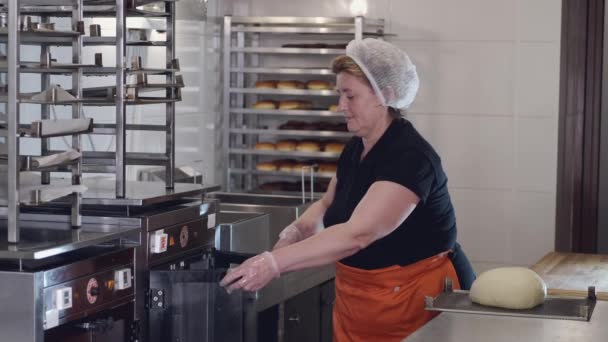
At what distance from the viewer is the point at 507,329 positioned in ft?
7.50

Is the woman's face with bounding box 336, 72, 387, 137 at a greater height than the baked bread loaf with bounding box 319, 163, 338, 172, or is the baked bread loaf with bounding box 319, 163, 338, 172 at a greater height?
the woman's face with bounding box 336, 72, 387, 137

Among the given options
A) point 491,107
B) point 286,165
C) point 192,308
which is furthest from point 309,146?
point 192,308

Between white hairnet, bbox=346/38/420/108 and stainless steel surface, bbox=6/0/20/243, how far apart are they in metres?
0.96

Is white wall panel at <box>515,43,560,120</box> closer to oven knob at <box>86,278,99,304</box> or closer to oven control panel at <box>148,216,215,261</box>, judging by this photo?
oven control panel at <box>148,216,215,261</box>

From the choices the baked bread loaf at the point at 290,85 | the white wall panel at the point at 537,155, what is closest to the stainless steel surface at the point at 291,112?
the baked bread loaf at the point at 290,85

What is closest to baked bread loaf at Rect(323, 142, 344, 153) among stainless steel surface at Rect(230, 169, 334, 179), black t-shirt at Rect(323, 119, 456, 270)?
stainless steel surface at Rect(230, 169, 334, 179)

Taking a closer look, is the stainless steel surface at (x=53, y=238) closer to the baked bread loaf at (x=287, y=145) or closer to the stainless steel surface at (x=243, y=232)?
the stainless steel surface at (x=243, y=232)

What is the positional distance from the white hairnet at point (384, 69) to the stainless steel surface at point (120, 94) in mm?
673

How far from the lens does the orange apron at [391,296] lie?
2.89 metres

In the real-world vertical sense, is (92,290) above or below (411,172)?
below

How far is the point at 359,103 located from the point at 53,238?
942 mm

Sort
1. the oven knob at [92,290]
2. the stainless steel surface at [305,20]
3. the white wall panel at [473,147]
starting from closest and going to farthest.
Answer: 1. the oven knob at [92,290]
2. the stainless steel surface at [305,20]
3. the white wall panel at [473,147]

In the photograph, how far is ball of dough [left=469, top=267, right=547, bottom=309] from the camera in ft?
8.17

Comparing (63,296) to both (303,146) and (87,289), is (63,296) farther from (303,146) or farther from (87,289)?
(303,146)
